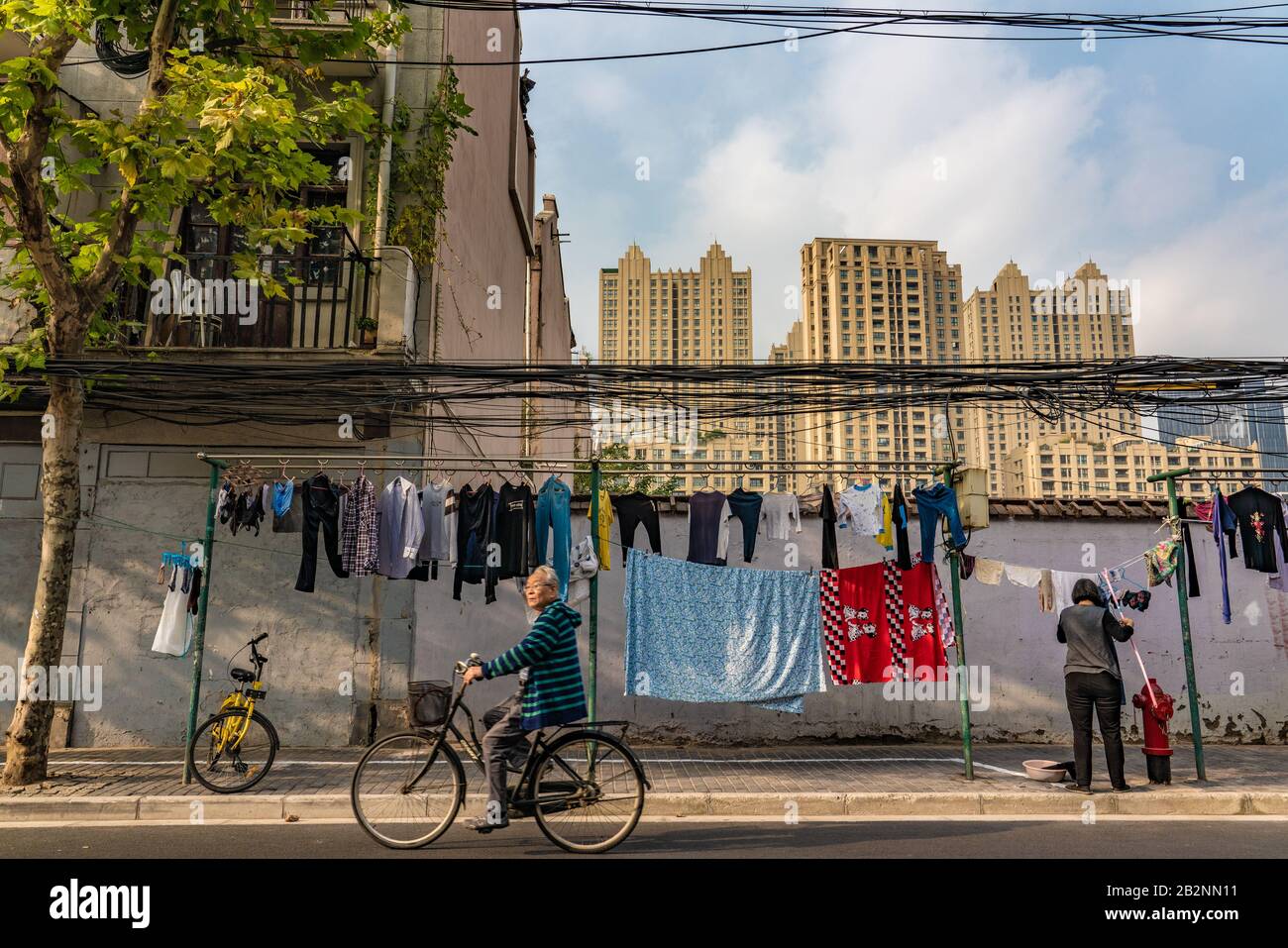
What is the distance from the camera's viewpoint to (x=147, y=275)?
1181 cm

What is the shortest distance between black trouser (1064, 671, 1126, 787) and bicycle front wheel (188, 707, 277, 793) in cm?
779

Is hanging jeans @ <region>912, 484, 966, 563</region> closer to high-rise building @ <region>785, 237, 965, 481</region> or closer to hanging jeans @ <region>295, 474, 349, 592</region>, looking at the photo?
hanging jeans @ <region>295, 474, 349, 592</region>

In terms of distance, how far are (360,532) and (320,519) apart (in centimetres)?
57

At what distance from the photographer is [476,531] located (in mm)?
9805

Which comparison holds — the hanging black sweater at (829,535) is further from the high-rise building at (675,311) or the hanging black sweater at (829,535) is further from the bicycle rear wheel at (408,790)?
the high-rise building at (675,311)

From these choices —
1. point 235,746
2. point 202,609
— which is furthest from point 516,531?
point 235,746

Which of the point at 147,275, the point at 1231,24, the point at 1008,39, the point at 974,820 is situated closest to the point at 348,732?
the point at 147,275

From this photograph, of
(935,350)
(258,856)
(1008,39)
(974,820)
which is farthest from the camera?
(935,350)

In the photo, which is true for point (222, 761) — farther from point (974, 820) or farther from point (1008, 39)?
point (1008, 39)

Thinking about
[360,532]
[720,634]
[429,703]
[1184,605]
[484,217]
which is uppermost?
[484,217]

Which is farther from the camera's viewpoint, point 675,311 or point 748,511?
point 675,311

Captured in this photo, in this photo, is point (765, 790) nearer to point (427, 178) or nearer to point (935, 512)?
point (935, 512)

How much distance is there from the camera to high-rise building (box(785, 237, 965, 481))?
87.1 metres
